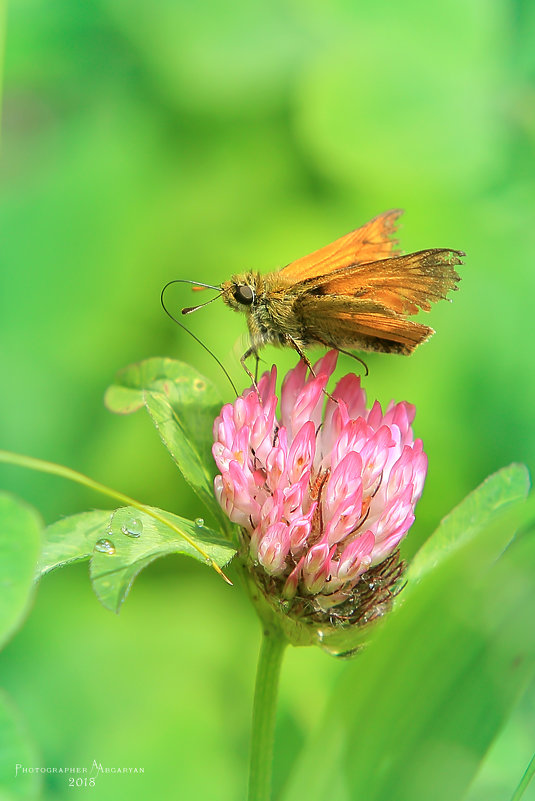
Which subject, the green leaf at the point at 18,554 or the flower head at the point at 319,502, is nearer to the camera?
the green leaf at the point at 18,554

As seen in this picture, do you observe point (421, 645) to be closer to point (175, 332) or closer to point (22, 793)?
point (22, 793)

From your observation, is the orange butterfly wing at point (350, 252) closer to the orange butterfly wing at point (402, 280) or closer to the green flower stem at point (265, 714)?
the orange butterfly wing at point (402, 280)

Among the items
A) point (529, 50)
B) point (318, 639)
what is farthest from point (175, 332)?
point (529, 50)

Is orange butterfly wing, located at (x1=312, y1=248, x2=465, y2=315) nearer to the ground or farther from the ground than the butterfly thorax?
farther from the ground

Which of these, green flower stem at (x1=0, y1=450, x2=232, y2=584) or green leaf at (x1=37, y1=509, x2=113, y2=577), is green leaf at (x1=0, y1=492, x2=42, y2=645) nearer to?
green flower stem at (x1=0, y1=450, x2=232, y2=584)

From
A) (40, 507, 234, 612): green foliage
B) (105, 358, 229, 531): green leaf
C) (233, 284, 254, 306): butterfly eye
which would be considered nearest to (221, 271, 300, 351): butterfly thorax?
(233, 284, 254, 306): butterfly eye

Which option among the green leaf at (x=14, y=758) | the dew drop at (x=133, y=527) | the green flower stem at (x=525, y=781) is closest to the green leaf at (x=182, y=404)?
the dew drop at (x=133, y=527)
